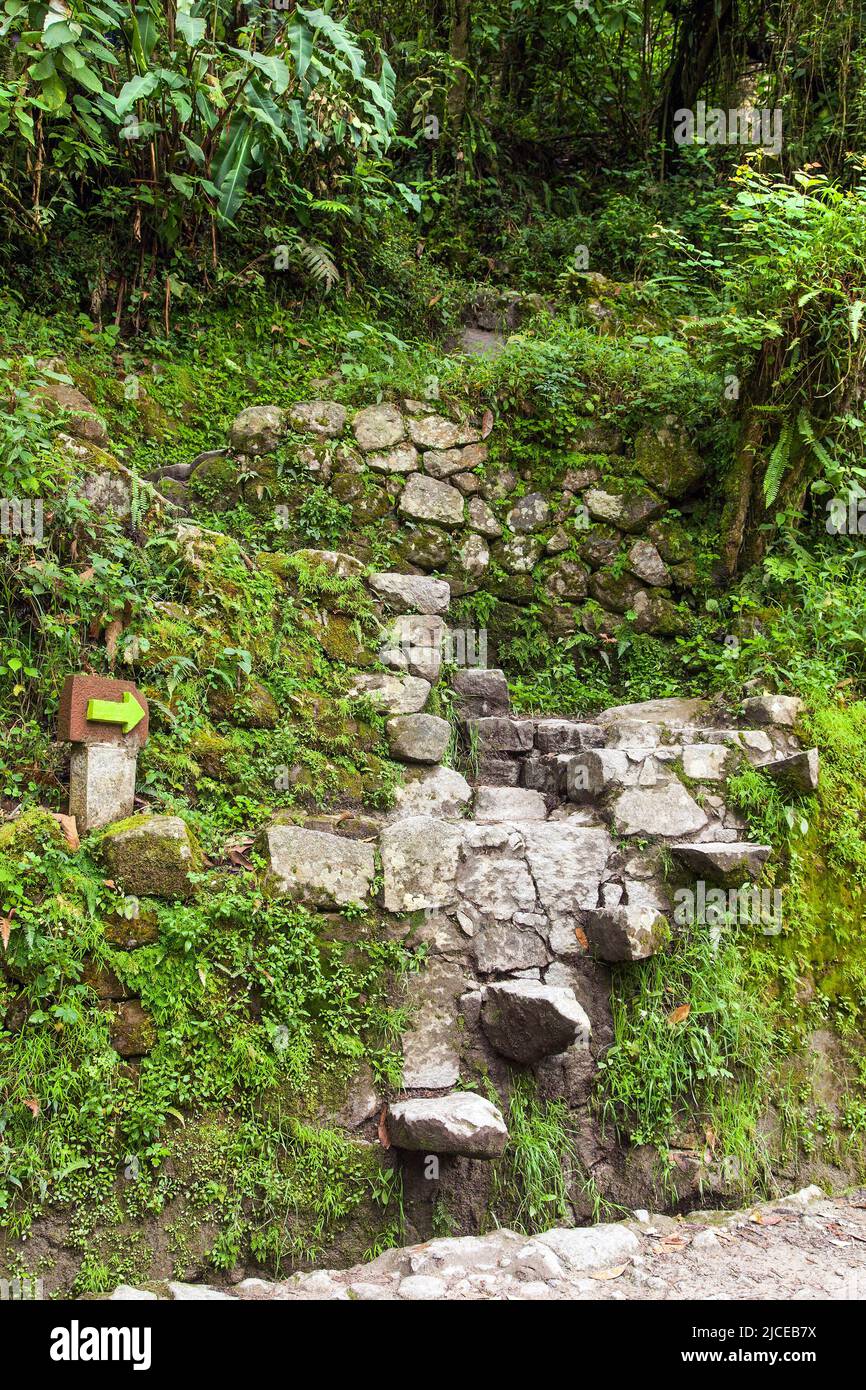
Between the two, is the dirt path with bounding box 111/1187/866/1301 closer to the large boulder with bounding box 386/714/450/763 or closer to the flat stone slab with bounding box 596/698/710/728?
the large boulder with bounding box 386/714/450/763

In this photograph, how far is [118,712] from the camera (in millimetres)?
3666

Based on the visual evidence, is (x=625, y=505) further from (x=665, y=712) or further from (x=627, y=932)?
(x=627, y=932)

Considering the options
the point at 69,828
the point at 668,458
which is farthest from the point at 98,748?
the point at 668,458

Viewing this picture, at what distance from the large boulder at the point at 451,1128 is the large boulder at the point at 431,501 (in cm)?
380

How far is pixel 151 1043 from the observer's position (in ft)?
10.8

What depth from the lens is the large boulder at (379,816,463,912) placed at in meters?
3.92

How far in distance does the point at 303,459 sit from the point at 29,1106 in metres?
4.11

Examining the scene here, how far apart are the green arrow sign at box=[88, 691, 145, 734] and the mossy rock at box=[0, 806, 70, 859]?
0.43m

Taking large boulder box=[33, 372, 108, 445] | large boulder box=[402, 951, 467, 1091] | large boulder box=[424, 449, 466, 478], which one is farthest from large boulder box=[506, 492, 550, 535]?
large boulder box=[402, 951, 467, 1091]

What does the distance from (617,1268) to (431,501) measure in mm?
4494

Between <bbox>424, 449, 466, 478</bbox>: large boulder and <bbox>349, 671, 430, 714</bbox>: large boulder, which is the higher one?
<bbox>424, 449, 466, 478</bbox>: large boulder

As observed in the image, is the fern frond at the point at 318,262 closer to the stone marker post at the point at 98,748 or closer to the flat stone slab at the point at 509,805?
the flat stone slab at the point at 509,805

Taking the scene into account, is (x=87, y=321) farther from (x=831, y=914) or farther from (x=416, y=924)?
(x=831, y=914)

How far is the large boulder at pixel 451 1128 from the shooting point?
3.22 m
